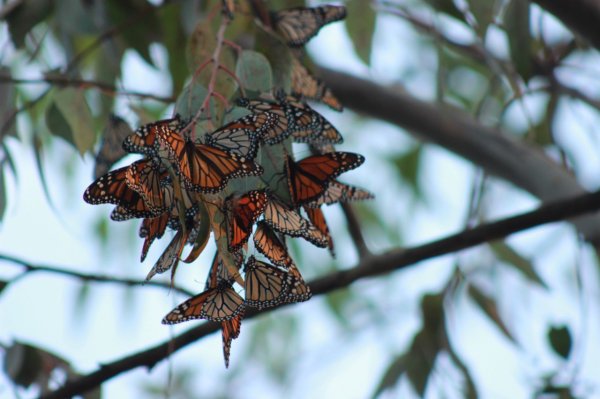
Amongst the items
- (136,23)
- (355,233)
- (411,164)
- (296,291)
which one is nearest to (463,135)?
(355,233)

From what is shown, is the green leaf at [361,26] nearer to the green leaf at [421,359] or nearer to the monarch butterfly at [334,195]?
the monarch butterfly at [334,195]

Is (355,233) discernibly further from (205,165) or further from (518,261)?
(205,165)

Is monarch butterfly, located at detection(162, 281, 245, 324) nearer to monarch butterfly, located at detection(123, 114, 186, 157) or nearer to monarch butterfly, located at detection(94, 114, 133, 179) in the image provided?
monarch butterfly, located at detection(123, 114, 186, 157)

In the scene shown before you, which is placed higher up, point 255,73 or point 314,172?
point 255,73

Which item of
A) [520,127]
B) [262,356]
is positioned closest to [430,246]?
[520,127]

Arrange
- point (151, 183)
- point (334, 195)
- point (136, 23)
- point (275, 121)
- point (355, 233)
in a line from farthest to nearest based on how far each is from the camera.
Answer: point (136, 23) < point (355, 233) < point (334, 195) < point (275, 121) < point (151, 183)

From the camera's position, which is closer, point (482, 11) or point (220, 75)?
point (220, 75)
